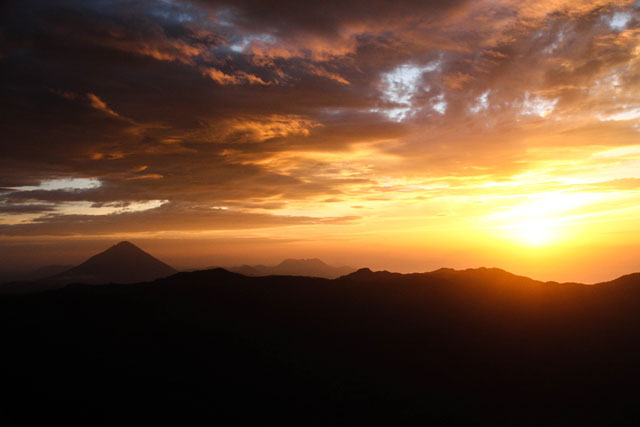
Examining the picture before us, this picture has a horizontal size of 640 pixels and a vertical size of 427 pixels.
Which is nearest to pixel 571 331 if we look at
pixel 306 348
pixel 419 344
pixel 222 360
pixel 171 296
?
pixel 419 344

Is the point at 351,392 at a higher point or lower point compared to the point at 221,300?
lower

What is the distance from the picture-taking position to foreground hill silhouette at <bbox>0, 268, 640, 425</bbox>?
115 feet

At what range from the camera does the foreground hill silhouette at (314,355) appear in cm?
3497

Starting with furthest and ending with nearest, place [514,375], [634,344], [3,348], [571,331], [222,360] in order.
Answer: [571,331], [634,344], [514,375], [222,360], [3,348]

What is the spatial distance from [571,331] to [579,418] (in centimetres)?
1929

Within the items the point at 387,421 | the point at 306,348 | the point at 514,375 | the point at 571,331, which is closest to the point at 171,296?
the point at 306,348

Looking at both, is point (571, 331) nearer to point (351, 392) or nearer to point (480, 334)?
point (480, 334)

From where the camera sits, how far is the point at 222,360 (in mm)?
41250

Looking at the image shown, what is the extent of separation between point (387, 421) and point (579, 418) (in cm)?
2031

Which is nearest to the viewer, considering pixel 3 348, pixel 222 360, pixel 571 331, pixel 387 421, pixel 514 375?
pixel 387 421

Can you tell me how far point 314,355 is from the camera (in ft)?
147

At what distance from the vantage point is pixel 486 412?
38750 millimetres

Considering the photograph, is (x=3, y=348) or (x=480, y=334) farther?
(x=480, y=334)

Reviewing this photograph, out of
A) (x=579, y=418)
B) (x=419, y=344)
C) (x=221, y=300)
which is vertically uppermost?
(x=221, y=300)
